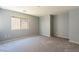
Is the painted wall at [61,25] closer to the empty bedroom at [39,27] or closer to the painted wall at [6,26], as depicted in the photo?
the empty bedroom at [39,27]

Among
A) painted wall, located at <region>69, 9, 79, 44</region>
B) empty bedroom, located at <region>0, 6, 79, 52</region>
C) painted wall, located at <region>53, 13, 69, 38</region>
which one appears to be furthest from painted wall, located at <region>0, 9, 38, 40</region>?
painted wall, located at <region>69, 9, 79, 44</region>

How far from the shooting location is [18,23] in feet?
23.2

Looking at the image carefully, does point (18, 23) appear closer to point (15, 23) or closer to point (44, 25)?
point (15, 23)

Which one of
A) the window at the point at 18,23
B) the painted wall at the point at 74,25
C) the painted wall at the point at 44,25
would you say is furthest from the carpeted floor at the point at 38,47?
the painted wall at the point at 44,25

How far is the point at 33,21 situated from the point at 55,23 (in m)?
2.22

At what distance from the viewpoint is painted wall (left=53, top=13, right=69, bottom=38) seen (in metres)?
6.44

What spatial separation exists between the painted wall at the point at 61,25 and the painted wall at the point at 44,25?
619 mm

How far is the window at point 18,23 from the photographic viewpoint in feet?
21.0

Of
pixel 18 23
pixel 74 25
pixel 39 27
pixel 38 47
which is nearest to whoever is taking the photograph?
pixel 38 47

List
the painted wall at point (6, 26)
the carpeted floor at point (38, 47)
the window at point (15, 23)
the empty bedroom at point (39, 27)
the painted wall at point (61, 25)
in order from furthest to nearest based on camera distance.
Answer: the painted wall at point (61, 25) → the window at point (15, 23) → the painted wall at point (6, 26) → the empty bedroom at point (39, 27) → the carpeted floor at point (38, 47)

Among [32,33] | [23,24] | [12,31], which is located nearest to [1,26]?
[12,31]

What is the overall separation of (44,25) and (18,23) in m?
2.47

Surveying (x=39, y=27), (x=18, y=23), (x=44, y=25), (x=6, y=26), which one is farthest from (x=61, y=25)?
(x=6, y=26)
